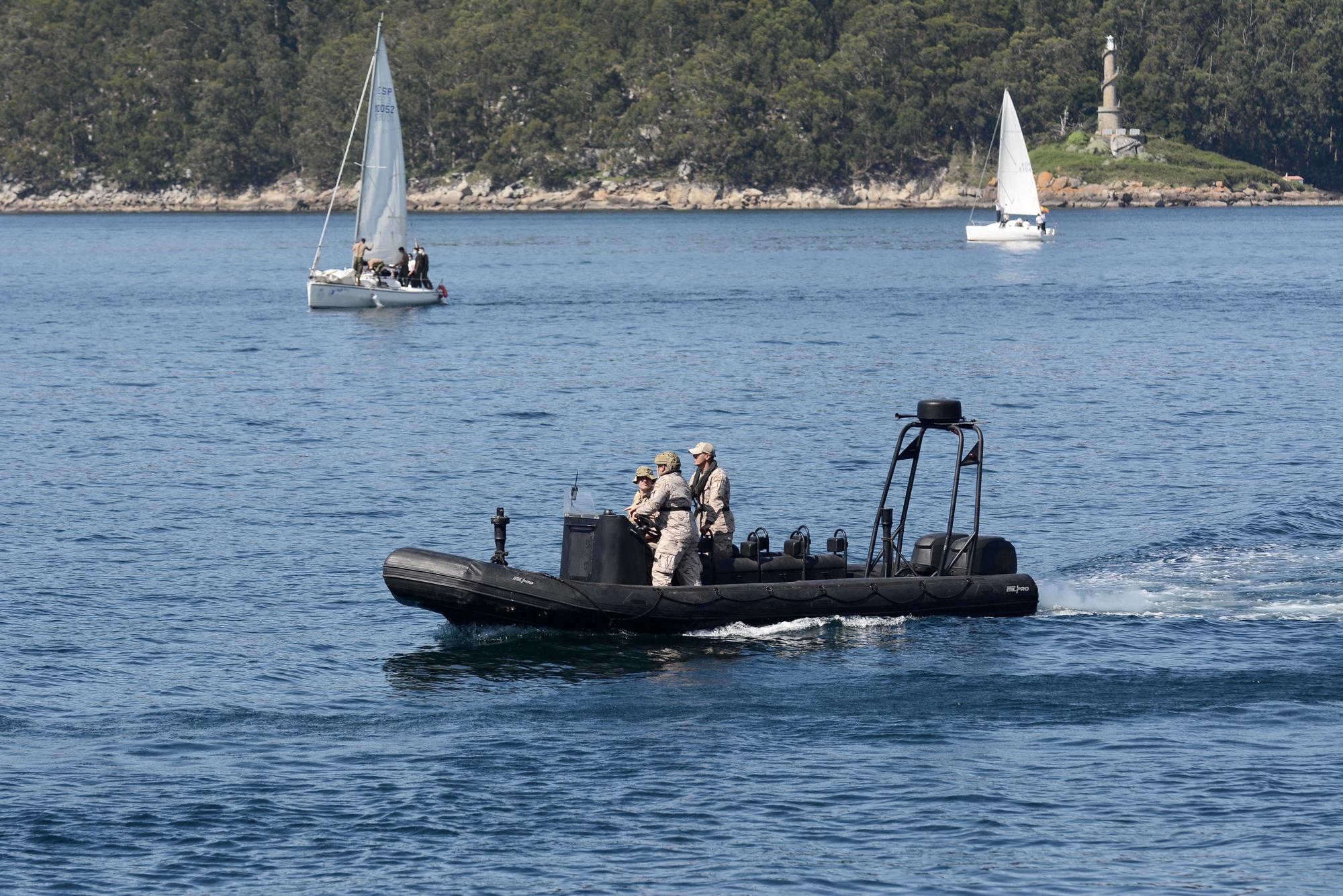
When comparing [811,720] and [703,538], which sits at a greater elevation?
[703,538]

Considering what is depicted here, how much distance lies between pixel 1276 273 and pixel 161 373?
62919 mm

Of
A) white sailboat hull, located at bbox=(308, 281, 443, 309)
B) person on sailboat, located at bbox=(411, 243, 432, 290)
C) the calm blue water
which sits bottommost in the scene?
the calm blue water

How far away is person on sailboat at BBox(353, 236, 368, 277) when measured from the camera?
7181 centimetres

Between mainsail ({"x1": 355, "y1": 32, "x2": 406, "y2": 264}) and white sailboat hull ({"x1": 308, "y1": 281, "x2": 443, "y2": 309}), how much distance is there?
6.81ft

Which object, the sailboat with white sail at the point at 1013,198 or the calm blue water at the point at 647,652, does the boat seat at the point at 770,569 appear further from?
the sailboat with white sail at the point at 1013,198

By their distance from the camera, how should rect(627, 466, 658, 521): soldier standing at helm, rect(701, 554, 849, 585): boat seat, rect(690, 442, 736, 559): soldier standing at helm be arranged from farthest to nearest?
rect(701, 554, 849, 585): boat seat
rect(690, 442, 736, 559): soldier standing at helm
rect(627, 466, 658, 521): soldier standing at helm

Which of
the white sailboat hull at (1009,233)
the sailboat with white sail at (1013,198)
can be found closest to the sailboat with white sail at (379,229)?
the sailboat with white sail at (1013,198)

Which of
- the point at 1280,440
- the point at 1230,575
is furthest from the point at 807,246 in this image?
the point at 1230,575

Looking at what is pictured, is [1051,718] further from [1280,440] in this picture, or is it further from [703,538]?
[1280,440]

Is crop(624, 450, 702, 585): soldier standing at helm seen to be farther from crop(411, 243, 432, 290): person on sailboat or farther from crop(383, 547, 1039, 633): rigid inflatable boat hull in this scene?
crop(411, 243, 432, 290): person on sailboat

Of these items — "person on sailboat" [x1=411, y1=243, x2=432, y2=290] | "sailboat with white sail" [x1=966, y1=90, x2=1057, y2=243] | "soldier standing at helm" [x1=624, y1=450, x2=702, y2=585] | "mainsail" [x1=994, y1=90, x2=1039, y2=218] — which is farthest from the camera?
"sailboat with white sail" [x1=966, y1=90, x2=1057, y2=243]

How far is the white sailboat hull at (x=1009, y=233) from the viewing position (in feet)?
415

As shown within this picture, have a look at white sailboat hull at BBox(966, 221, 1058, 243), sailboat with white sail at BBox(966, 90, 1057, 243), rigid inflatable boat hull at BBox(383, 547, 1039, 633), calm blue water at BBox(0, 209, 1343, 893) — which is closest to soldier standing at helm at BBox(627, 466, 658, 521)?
rigid inflatable boat hull at BBox(383, 547, 1039, 633)

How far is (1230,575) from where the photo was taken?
83.8 feet
